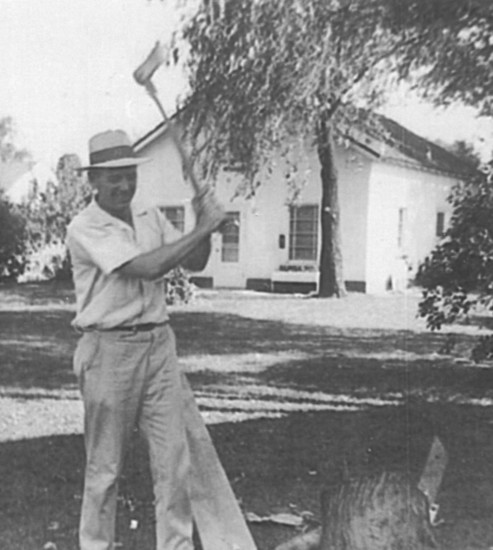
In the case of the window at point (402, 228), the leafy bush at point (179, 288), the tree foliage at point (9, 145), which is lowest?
the leafy bush at point (179, 288)

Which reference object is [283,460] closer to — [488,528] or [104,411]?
[488,528]

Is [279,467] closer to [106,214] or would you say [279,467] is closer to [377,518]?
[377,518]

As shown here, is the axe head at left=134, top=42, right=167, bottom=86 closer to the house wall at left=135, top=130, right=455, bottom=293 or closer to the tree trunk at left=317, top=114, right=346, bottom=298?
the house wall at left=135, top=130, right=455, bottom=293

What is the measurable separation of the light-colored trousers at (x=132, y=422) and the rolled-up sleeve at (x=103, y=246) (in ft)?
0.78

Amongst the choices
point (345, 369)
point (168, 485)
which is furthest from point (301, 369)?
point (168, 485)

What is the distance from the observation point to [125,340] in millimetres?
3354

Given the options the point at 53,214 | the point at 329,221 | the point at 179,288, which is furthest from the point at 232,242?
the point at 53,214

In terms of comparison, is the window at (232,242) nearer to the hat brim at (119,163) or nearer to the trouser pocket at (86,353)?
the hat brim at (119,163)

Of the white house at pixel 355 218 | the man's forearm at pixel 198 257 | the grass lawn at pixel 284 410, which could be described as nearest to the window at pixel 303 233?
the white house at pixel 355 218

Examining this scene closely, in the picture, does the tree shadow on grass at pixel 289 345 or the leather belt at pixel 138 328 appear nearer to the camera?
the leather belt at pixel 138 328

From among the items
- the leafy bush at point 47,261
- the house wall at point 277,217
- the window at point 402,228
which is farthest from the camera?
the leafy bush at point 47,261

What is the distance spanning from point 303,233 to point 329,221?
0.19m

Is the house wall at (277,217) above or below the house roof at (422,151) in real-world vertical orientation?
below

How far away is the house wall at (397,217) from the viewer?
4410 millimetres
